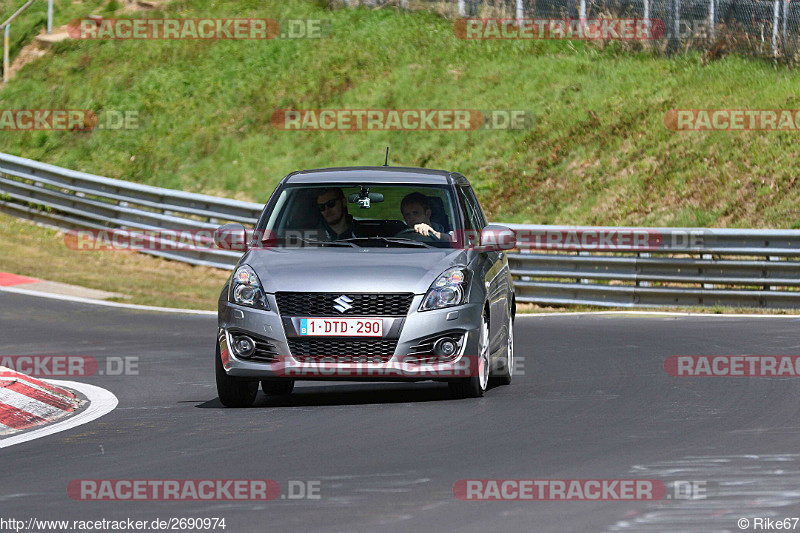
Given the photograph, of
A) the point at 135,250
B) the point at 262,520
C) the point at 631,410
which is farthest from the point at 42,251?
the point at 262,520

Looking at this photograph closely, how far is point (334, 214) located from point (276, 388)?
143 centimetres

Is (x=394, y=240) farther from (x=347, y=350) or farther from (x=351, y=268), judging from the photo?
(x=347, y=350)

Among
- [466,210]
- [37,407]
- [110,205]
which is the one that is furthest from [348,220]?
[110,205]

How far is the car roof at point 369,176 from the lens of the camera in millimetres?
11148

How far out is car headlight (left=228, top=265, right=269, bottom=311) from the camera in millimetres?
9914

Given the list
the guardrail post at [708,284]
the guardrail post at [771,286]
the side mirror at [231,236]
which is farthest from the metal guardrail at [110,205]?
the side mirror at [231,236]

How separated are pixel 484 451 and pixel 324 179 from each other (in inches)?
147

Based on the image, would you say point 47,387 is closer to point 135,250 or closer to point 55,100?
point 135,250

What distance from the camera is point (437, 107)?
97.9ft

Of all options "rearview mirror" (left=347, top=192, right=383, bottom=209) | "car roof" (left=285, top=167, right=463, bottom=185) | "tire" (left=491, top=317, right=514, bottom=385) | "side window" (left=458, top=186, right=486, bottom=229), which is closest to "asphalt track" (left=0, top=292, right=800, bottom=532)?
"tire" (left=491, top=317, right=514, bottom=385)

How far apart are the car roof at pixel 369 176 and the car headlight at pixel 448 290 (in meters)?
1.32

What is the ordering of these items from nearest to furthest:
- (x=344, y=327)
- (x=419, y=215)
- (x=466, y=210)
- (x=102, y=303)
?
(x=344, y=327), (x=419, y=215), (x=466, y=210), (x=102, y=303)

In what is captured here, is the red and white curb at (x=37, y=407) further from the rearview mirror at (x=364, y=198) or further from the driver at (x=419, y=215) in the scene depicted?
the driver at (x=419, y=215)

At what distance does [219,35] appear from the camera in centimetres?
3462
